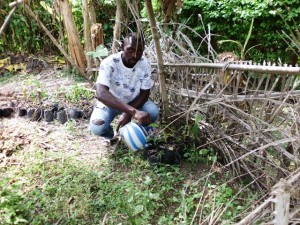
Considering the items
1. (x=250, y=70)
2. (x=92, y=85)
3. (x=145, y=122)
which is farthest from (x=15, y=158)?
(x=250, y=70)

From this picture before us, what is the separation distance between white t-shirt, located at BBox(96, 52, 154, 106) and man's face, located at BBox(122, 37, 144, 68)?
0.08 meters

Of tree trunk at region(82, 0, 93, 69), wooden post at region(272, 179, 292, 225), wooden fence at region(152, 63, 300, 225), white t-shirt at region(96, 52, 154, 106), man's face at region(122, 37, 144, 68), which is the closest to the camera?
wooden post at region(272, 179, 292, 225)

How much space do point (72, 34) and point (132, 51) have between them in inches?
105

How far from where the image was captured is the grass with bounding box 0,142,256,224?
2.29 metres

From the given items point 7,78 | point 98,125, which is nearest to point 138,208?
point 98,125

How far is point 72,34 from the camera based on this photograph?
203 inches

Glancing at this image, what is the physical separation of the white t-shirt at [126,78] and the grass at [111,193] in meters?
0.62

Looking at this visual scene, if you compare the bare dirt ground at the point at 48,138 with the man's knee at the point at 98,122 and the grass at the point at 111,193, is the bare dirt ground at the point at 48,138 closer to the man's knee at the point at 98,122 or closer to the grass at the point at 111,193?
the grass at the point at 111,193

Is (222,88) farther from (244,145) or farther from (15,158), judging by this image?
(15,158)

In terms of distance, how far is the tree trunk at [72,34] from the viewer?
4.97 meters

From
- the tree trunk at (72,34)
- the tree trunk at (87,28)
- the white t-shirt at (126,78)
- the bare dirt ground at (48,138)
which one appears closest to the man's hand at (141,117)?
the white t-shirt at (126,78)

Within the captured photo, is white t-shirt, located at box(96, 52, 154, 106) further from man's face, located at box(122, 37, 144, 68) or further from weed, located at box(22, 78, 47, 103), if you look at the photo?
weed, located at box(22, 78, 47, 103)

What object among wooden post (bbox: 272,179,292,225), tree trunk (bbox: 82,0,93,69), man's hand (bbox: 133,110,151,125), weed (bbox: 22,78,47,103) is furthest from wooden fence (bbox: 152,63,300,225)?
tree trunk (bbox: 82,0,93,69)

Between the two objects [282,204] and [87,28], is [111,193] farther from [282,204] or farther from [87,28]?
[87,28]
